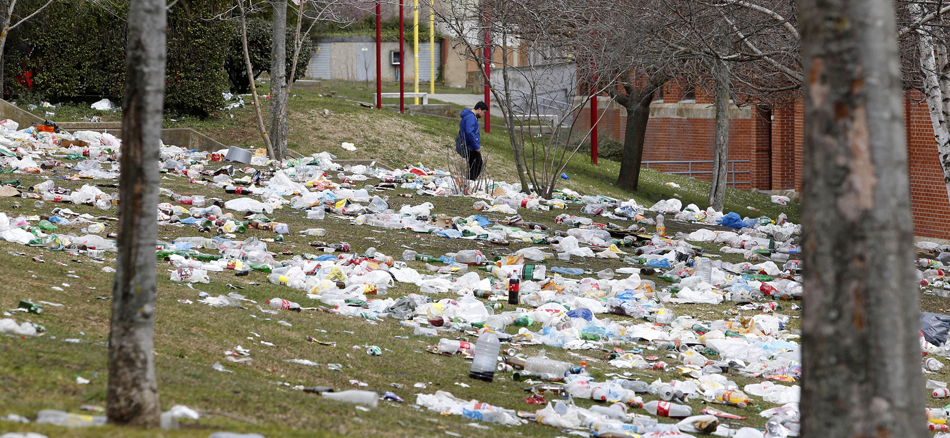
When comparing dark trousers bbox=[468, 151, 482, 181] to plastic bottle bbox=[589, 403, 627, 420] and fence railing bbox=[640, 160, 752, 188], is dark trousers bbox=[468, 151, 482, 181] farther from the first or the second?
fence railing bbox=[640, 160, 752, 188]

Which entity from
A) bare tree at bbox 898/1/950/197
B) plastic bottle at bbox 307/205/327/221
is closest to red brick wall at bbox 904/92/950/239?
bare tree at bbox 898/1/950/197

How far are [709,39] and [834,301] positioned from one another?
9109mm

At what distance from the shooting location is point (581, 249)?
10.6m

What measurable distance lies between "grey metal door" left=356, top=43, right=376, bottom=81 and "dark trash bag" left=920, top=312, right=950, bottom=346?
37.4m

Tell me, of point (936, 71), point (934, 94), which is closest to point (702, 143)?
point (934, 94)

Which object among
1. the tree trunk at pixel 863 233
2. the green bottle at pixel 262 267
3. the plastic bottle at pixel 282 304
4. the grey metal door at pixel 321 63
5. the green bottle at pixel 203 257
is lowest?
the plastic bottle at pixel 282 304

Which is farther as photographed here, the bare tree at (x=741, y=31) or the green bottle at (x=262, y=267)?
the bare tree at (x=741, y=31)

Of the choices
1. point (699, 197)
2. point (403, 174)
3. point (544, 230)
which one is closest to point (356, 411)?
point (544, 230)

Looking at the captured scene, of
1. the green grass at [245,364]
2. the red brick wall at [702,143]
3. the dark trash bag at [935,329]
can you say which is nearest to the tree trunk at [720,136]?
the green grass at [245,364]

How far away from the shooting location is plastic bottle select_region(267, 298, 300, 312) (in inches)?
247

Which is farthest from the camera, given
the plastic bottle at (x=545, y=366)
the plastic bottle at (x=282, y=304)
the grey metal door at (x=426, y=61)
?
the grey metal door at (x=426, y=61)

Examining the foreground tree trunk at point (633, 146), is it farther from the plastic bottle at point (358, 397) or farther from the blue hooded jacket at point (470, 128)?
the plastic bottle at point (358, 397)

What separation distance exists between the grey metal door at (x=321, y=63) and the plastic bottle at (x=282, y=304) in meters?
38.4

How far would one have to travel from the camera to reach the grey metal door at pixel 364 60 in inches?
1695
